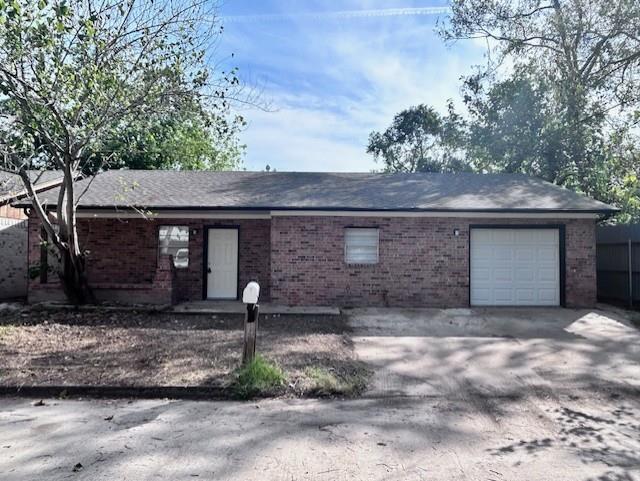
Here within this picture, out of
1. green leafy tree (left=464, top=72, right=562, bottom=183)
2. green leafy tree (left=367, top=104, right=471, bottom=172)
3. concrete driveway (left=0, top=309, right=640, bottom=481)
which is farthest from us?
green leafy tree (left=367, top=104, right=471, bottom=172)

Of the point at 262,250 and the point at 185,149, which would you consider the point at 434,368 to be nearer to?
the point at 262,250

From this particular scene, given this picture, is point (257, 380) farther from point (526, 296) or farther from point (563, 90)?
point (563, 90)

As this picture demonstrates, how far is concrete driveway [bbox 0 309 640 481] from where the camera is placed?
362cm

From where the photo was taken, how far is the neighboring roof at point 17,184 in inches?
443

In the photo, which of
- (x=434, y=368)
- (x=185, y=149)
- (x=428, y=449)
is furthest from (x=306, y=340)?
(x=185, y=149)

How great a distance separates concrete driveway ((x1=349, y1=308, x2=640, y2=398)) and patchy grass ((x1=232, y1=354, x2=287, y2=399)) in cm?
117

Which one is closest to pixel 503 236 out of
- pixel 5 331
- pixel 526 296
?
pixel 526 296

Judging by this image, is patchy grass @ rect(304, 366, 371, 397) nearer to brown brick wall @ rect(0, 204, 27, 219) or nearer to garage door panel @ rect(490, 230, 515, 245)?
garage door panel @ rect(490, 230, 515, 245)

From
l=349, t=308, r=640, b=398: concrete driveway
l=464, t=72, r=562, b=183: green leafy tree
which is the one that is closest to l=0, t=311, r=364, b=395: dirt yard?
l=349, t=308, r=640, b=398: concrete driveway

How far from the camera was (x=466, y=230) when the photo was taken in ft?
37.9

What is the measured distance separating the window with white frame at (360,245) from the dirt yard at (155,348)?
2.04 metres

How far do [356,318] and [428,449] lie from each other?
237 inches

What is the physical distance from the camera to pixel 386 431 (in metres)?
4.43

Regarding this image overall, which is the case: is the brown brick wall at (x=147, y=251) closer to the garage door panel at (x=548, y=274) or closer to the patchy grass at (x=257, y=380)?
the patchy grass at (x=257, y=380)
